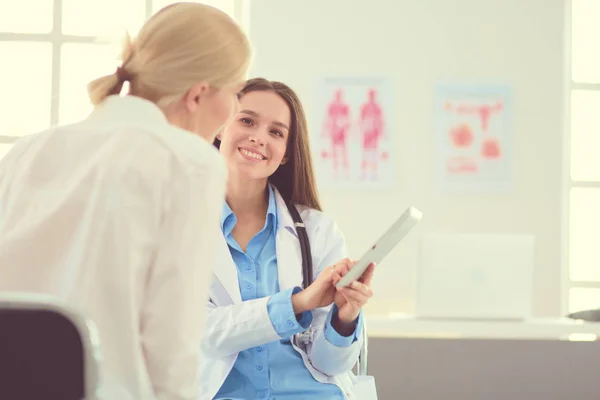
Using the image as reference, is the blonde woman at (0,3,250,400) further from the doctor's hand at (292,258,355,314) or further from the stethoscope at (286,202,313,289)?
the stethoscope at (286,202,313,289)

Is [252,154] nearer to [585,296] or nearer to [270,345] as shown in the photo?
[270,345]

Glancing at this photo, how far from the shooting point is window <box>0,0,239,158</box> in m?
5.06

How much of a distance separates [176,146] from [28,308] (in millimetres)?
406

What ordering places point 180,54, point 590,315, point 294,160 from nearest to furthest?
point 180,54 < point 294,160 < point 590,315

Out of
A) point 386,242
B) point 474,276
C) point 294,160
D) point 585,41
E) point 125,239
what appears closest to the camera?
point 125,239

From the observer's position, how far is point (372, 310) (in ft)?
15.6

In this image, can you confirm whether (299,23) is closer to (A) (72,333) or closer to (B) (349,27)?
(B) (349,27)

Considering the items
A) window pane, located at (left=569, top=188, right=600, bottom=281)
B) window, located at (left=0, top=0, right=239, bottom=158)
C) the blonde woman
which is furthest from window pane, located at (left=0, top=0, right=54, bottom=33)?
the blonde woman

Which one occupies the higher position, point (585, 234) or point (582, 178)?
point (582, 178)

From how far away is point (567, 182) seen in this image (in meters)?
4.94

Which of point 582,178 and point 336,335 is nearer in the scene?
point 336,335

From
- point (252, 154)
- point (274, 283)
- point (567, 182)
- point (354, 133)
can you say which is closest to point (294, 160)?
point (252, 154)

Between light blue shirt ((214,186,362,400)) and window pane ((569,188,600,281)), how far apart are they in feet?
10.6

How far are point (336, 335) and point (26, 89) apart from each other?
3649mm
